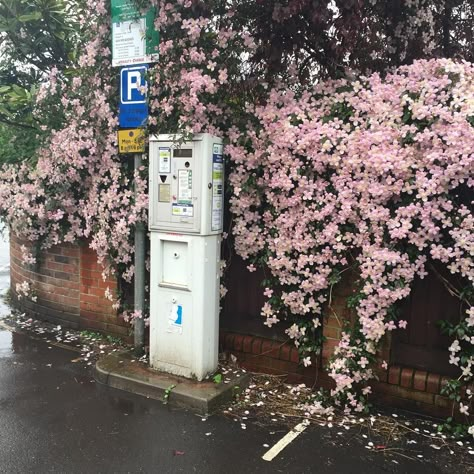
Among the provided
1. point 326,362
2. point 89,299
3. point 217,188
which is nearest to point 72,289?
point 89,299

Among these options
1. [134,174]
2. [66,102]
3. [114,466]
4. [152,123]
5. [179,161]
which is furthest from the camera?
[66,102]

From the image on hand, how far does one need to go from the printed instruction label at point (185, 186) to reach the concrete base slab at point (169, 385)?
4.69 feet

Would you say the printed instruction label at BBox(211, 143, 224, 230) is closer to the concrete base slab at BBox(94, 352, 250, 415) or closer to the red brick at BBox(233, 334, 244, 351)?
the red brick at BBox(233, 334, 244, 351)

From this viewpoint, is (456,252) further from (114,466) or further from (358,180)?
(114,466)

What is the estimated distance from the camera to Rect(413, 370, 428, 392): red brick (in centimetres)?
366

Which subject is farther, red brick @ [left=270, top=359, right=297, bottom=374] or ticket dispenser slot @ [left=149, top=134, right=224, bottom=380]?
red brick @ [left=270, top=359, right=297, bottom=374]

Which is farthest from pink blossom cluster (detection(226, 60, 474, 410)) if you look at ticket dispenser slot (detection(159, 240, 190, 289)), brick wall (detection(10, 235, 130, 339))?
brick wall (detection(10, 235, 130, 339))

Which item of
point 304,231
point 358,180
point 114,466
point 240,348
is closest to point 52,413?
point 114,466

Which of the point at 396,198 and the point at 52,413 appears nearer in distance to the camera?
the point at 396,198

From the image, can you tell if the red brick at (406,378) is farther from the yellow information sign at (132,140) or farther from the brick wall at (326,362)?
the yellow information sign at (132,140)

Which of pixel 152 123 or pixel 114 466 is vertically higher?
pixel 152 123

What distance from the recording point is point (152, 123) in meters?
4.31

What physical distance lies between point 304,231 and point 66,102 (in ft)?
8.87

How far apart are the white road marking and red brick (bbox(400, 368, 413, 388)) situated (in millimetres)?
765
